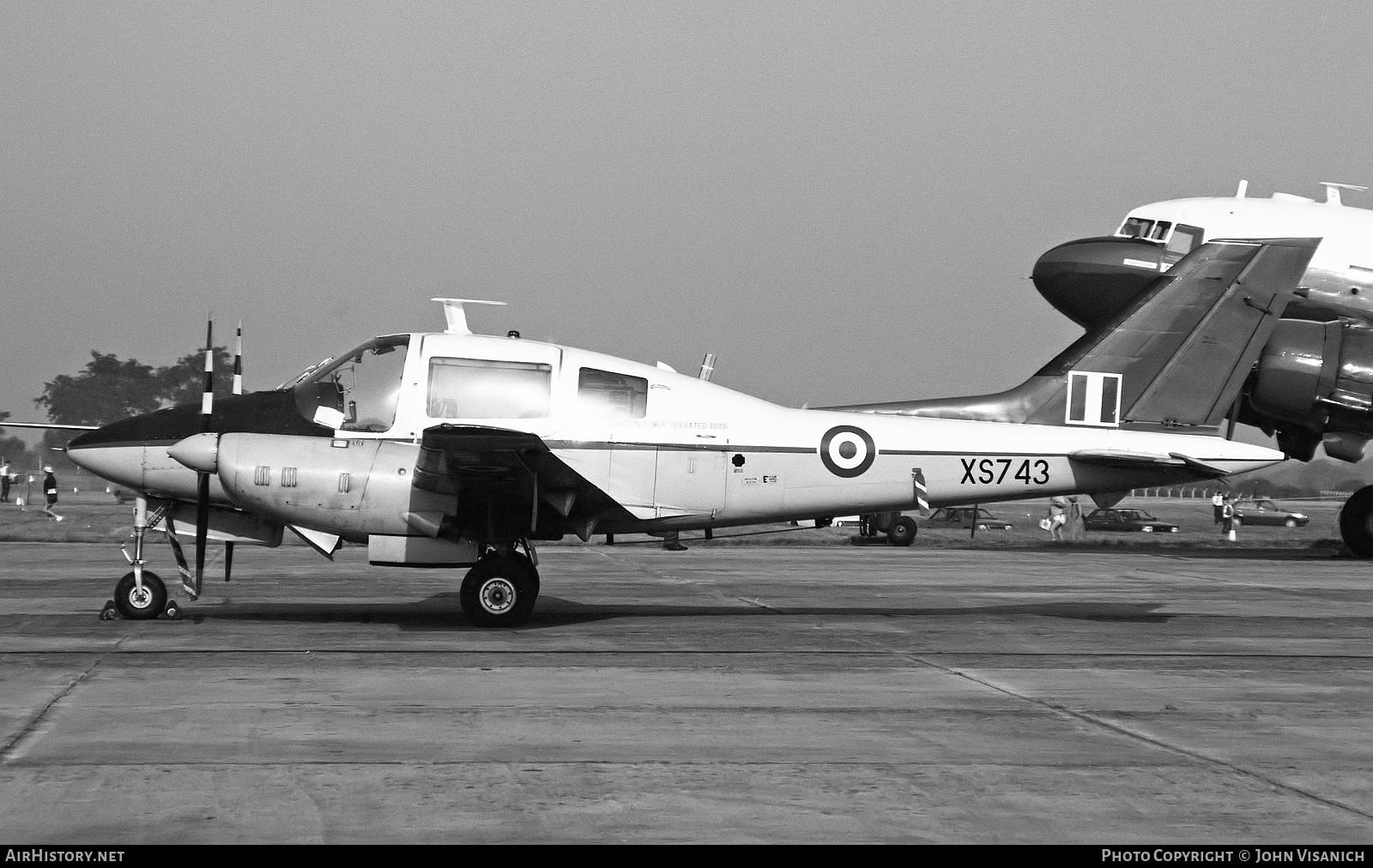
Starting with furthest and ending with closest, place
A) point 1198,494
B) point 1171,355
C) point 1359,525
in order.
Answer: point 1198,494
point 1359,525
point 1171,355

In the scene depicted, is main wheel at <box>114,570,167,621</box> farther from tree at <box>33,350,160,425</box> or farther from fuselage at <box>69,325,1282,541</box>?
tree at <box>33,350,160,425</box>

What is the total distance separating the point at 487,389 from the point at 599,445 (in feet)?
3.98

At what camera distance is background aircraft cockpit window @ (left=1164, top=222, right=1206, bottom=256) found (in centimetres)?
2570

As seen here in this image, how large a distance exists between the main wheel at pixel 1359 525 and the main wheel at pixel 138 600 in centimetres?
2221

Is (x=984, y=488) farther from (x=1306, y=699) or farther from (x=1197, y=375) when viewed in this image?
(x=1306, y=699)

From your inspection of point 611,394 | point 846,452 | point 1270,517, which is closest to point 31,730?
point 611,394

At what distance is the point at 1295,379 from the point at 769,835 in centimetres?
2005

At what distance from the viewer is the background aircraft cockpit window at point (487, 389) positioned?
1203 cm

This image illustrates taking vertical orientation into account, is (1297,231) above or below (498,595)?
above

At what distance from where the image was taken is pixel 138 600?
12.0 m

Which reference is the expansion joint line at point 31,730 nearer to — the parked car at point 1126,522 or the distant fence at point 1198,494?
the parked car at point 1126,522

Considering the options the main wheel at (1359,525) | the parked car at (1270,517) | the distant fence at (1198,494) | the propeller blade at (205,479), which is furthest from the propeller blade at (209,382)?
the distant fence at (1198,494)

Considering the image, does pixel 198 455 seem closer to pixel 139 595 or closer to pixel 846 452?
pixel 139 595

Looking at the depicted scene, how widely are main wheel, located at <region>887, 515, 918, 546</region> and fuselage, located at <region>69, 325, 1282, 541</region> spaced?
1690cm
